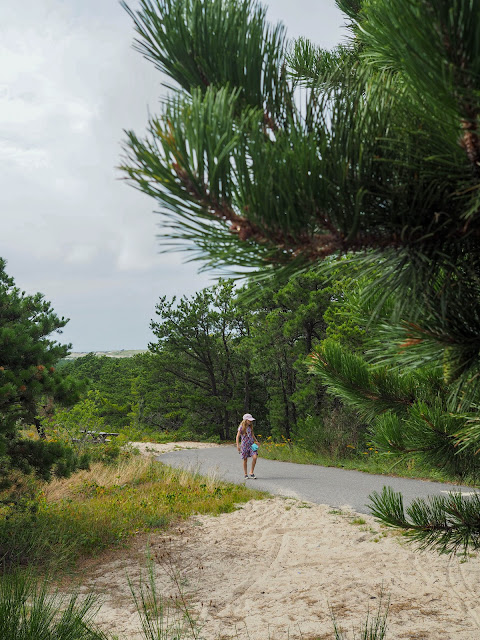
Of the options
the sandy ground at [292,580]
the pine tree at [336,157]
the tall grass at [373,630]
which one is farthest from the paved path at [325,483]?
the pine tree at [336,157]

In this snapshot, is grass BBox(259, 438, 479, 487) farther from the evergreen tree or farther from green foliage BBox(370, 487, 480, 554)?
green foliage BBox(370, 487, 480, 554)

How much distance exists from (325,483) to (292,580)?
233 inches

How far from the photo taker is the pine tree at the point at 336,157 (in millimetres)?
1329

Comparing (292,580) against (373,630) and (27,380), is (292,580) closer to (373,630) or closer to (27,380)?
(373,630)

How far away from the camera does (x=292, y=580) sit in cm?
530

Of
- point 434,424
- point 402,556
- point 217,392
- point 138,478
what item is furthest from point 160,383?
point 434,424

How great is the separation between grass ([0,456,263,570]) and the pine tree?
4.21 m

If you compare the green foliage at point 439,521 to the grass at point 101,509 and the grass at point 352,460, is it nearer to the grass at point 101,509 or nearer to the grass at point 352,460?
the grass at point 101,509

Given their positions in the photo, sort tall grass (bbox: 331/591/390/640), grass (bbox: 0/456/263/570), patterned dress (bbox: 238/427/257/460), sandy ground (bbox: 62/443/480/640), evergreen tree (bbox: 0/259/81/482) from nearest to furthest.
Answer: tall grass (bbox: 331/591/390/640), sandy ground (bbox: 62/443/480/640), evergreen tree (bbox: 0/259/81/482), grass (bbox: 0/456/263/570), patterned dress (bbox: 238/427/257/460)

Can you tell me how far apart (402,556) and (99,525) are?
416 cm

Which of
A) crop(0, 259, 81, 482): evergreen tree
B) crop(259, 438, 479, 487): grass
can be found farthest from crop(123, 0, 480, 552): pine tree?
crop(259, 438, 479, 487): grass

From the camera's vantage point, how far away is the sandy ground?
418cm

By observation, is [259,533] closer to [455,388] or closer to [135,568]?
[135,568]

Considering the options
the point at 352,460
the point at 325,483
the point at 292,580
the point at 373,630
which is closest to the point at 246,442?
the point at 325,483
